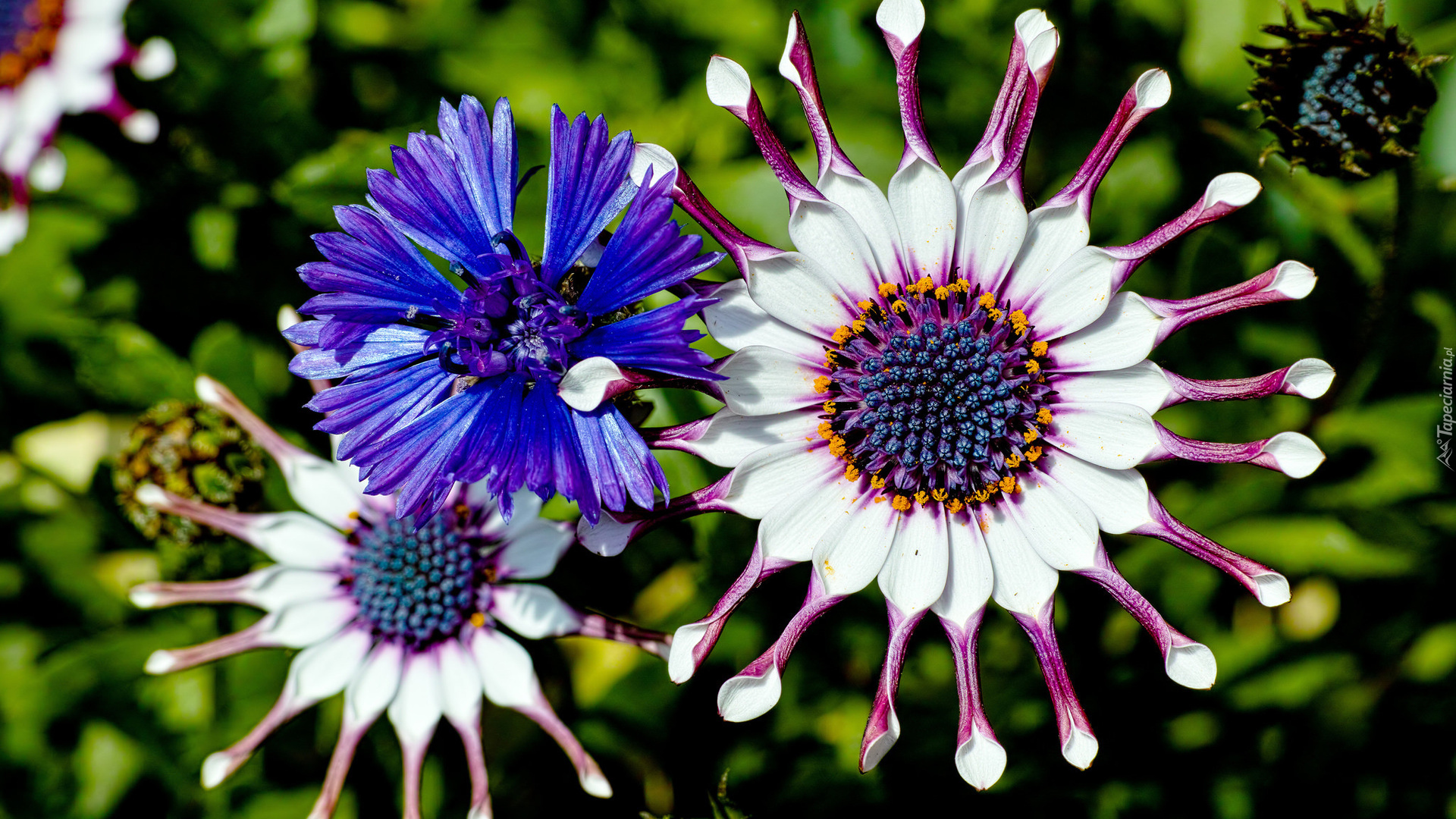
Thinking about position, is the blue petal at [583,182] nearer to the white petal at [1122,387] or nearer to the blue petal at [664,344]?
the blue petal at [664,344]

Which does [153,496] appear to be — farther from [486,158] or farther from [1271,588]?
[1271,588]

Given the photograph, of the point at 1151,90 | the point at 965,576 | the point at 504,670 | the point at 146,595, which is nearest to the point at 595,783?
the point at 504,670

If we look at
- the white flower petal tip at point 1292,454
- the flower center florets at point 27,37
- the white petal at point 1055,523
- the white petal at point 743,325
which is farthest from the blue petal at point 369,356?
the flower center florets at point 27,37

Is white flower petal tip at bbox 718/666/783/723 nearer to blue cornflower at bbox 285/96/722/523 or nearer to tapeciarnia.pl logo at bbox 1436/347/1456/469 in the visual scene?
blue cornflower at bbox 285/96/722/523

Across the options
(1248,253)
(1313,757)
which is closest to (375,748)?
(1313,757)

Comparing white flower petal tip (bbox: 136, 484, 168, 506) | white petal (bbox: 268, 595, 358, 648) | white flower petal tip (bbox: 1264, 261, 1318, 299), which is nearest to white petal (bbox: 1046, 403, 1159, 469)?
white flower petal tip (bbox: 1264, 261, 1318, 299)
